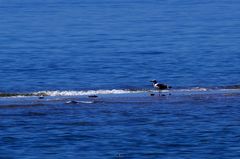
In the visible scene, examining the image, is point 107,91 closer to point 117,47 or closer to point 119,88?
point 119,88

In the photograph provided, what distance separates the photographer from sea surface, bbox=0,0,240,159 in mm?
18125

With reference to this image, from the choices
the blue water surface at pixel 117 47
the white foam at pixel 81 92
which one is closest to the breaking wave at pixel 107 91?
the white foam at pixel 81 92

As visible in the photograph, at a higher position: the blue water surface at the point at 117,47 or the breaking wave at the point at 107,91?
the blue water surface at the point at 117,47

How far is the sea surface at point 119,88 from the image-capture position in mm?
18125

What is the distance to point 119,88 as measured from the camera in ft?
86.3

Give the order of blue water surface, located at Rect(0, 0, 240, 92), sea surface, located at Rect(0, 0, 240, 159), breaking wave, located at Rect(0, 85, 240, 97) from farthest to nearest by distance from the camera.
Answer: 1. blue water surface, located at Rect(0, 0, 240, 92)
2. breaking wave, located at Rect(0, 85, 240, 97)
3. sea surface, located at Rect(0, 0, 240, 159)

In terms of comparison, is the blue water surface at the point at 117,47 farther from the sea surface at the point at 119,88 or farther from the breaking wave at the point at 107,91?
the breaking wave at the point at 107,91

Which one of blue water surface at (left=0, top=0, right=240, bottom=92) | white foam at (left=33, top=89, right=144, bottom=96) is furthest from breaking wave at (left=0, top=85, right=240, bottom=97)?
blue water surface at (left=0, top=0, right=240, bottom=92)

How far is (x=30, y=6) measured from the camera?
69.7m

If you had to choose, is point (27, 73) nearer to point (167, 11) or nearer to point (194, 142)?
point (194, 142)

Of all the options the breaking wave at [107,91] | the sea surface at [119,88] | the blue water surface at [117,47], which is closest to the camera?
the sea surface at [119,88]

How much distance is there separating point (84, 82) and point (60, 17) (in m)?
29.8

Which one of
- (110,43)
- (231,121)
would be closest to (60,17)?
(110,43)

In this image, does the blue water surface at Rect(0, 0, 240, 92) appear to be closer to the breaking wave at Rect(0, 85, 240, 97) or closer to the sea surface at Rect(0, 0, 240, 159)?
the sea surface at Rect(0, 0, 240, 159)
